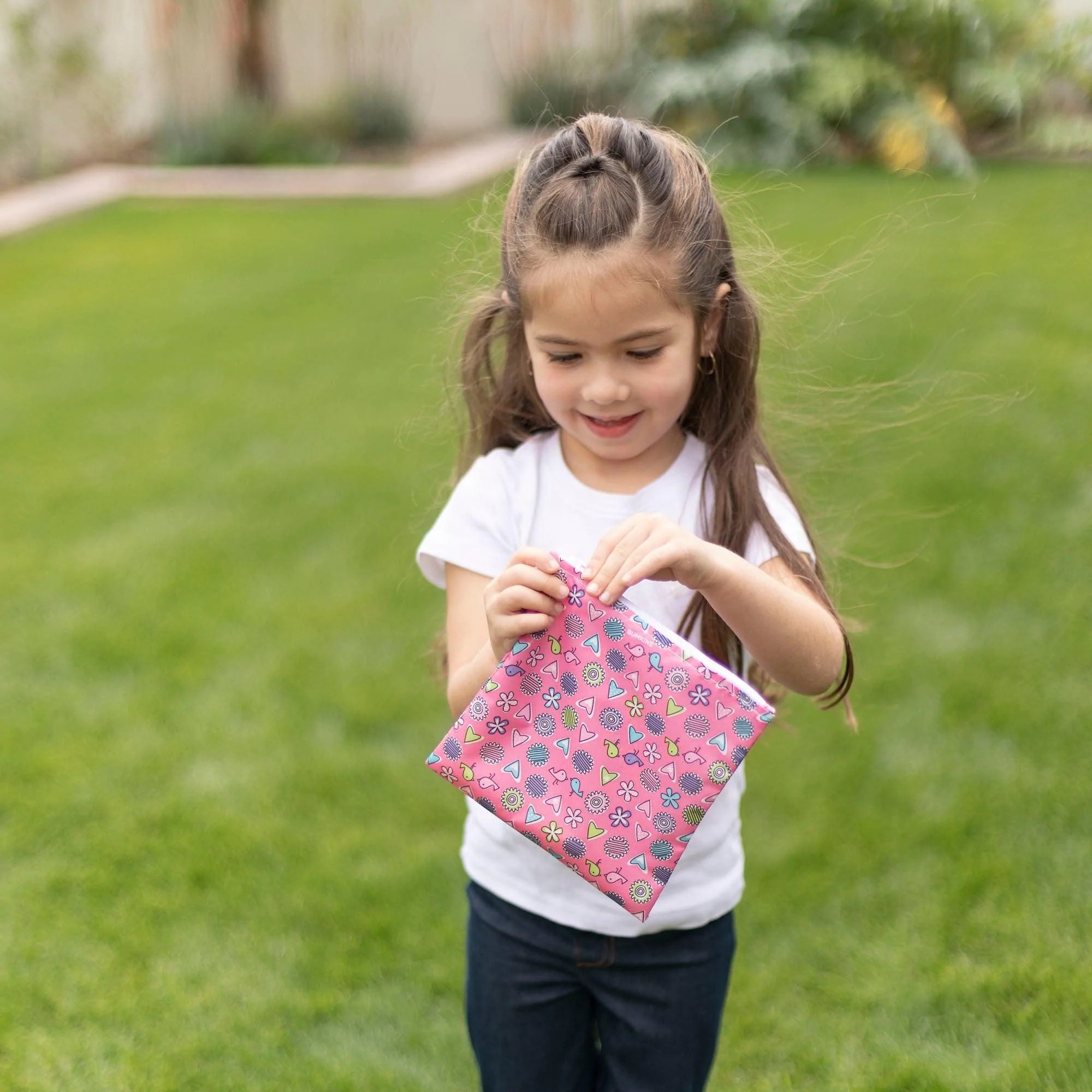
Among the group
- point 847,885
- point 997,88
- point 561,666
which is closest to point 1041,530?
point 847,885

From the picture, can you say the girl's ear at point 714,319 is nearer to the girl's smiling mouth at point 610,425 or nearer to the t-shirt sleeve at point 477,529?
the girl's smiling mouth at point 610,425

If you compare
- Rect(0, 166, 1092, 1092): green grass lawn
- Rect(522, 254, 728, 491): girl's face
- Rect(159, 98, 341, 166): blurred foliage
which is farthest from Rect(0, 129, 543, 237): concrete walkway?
Rect(522, 254, 728, 491): girl's face

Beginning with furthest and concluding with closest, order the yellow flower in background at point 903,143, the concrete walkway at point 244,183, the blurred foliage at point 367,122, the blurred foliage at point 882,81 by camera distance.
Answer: the blurred foliage at point 367,122, the concrete walkway at point 244,183, the blurred foliage at point 882,81, the yellow flower in background at point 903,143

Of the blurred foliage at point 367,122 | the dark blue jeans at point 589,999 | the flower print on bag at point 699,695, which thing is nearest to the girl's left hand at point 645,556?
the flower print on bag at point 699,695

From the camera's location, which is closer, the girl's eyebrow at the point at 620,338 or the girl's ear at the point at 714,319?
the girl's eyebrow at the point at 620,338

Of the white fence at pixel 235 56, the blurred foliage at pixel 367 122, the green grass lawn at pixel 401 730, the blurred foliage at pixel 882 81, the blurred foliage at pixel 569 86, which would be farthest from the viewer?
the blurred foliage at pixel 367 122

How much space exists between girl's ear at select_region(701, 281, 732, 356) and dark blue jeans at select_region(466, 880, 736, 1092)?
734 millimetres

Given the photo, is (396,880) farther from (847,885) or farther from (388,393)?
(388,393)

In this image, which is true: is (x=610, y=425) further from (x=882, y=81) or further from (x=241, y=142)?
(x=241, y=142)

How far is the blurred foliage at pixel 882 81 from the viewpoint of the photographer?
8.59 meters

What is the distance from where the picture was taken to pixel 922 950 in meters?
2.57

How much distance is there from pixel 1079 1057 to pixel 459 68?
11.3m

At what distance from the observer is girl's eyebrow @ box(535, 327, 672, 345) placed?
150cm

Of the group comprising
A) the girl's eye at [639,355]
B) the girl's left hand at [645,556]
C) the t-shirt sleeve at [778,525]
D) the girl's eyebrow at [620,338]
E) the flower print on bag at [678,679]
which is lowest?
the flower print on bag at [678,679]
